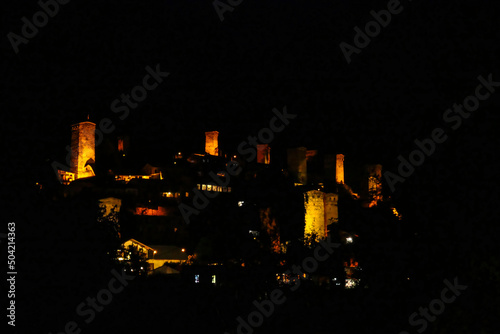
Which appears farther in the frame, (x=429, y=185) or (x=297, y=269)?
(x=297, y=269)

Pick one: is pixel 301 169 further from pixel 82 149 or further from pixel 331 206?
pixel 82 149

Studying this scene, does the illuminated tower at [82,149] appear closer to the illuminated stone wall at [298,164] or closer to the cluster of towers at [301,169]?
the cluster of towers at [301,169]

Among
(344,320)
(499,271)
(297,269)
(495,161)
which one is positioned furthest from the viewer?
(297,269)

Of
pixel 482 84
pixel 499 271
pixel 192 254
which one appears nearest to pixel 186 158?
pixel 192 254

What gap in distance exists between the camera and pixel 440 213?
902 centimetres

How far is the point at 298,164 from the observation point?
46188 mm

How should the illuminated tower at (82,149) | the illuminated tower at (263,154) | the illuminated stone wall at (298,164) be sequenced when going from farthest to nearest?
the illuminated tower at (263,154), the illuminated stone wall at (298,164), the illuminated tower at (82,149)

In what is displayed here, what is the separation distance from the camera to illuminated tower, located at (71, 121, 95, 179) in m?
43.0

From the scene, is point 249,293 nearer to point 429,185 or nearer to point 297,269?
point 297,269

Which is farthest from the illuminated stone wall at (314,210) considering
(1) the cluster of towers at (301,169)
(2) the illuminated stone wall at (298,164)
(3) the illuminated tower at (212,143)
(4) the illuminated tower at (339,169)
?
(3) the illuminated tower at (212,143)

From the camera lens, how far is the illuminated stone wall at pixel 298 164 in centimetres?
4578

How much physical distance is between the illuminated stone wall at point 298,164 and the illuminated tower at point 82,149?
59.7ft

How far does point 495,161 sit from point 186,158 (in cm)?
4130

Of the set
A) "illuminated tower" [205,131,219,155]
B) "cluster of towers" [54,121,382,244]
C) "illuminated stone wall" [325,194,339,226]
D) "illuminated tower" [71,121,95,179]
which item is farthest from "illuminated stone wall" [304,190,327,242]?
"illuminated tower" [71,121,95,179]
